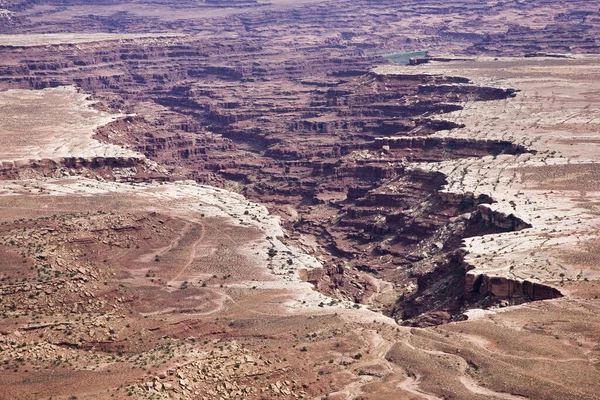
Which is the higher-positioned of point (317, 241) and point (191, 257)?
point (191, 257)

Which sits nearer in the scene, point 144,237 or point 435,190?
point 144,237

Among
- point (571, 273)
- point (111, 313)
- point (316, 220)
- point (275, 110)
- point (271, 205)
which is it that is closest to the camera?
point (111, 313)

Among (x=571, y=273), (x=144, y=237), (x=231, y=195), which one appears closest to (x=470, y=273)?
(x=571, y=273)

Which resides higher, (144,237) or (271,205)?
(144,237)

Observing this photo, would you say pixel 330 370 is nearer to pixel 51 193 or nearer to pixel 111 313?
pixel 111 313

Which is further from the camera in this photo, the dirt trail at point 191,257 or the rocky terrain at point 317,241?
the dirt trail at point 191,257

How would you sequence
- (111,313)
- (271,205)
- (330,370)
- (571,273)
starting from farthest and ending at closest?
(271,205) < (571,273) < (111,313) < (330,370)

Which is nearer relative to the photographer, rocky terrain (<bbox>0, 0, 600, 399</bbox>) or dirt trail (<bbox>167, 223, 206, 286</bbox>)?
rocky terrain (<bbox>0, 0, 600, 399</bbox>)
